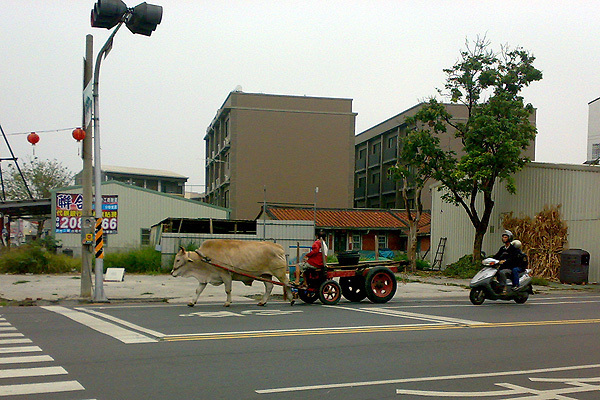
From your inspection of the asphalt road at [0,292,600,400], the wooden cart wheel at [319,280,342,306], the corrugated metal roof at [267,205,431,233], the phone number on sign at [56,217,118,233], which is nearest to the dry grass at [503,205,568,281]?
the asphalt road at [0,292,600,400]

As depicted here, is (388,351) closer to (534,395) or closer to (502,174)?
(534,395)

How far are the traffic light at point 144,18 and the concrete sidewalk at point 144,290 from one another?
7727mm

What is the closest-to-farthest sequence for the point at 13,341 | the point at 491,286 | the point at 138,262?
the point at 13,341 < the point at 491,286 < the point at 138,262

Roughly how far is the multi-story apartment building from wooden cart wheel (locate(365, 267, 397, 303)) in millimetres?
40294

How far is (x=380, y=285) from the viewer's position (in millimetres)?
17234

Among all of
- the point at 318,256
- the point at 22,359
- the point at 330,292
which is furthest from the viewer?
the point at 330,292

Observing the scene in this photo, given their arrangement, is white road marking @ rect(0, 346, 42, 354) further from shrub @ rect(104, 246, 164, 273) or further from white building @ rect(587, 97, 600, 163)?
white building @ rect(587, 97, 600, 163)

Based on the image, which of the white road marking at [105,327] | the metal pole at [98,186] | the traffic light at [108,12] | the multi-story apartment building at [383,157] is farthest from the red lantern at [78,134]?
the multi-story apartment building at [383,157]

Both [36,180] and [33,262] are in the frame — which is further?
[36,180]

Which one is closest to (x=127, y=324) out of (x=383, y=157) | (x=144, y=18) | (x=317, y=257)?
(x=317, y=257)

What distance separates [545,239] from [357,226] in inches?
829

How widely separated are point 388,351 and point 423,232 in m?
41.0

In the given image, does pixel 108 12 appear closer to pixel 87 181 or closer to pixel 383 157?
pixel 87 181

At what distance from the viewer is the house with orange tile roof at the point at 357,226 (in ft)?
158
